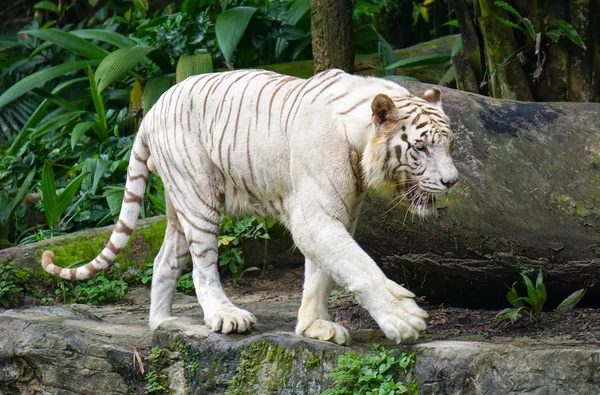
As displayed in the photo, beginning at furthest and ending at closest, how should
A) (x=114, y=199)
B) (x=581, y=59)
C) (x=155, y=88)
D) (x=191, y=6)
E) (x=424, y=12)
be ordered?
(x=424, y=12), (x=191, y=6), (x=155, y=88), (x=114, y=199), (x=581, y=59)

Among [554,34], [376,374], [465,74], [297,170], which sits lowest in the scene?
[376,374]

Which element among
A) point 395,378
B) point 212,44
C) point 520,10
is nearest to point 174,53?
point 212,44

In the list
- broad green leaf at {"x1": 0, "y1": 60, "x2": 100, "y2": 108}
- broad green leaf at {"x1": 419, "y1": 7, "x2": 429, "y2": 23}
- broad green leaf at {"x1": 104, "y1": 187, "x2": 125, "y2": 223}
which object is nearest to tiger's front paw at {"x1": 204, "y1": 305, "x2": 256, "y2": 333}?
broad green leaf at {"x1": 104, "y1": 187, "x2": 125, "y2": 223}

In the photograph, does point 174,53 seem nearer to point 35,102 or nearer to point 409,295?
point 35,102

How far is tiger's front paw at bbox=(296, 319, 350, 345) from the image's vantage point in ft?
12.9

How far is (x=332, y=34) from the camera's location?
21.2ft

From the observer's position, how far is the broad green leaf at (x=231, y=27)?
25.5ft

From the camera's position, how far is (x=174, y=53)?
845 cm

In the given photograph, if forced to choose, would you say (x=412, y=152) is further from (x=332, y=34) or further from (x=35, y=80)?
(x=35, y=80)

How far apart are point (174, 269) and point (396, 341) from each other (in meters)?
1.71

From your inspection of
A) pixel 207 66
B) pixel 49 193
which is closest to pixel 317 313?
pixel 49 193

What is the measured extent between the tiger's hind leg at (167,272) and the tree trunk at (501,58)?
2.48 meters

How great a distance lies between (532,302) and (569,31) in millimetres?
2196

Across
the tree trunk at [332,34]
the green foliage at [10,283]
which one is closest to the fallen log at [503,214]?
the tree trunk at [332,34]
